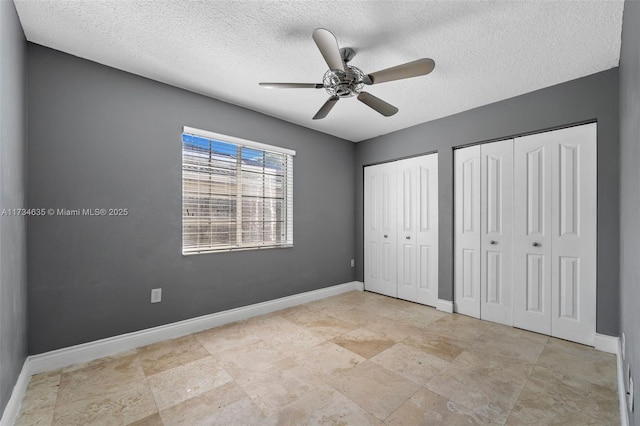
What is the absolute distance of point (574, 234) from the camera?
256cm

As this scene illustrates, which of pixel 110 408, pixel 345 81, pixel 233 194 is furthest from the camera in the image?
pixel 233 194

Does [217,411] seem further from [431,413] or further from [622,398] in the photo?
[622,398]

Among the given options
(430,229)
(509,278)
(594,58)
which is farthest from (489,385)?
(594,58)

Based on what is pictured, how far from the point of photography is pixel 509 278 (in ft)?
9.73

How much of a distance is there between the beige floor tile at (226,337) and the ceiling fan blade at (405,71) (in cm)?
247

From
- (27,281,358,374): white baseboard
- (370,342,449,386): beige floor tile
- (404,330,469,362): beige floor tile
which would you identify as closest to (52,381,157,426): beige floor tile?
(27,281,358,374): white baseboard

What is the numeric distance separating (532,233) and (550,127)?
1050 millimetres

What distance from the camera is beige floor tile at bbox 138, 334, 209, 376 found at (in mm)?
2146

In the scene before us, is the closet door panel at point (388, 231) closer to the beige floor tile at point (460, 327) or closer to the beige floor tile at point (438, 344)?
the beige floor tile at point (460, 327)

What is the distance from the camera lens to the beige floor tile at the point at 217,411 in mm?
1559

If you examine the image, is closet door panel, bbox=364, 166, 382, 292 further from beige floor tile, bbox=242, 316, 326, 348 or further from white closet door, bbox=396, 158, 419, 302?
beige floor tile, bbox=242, 316, 326, 348

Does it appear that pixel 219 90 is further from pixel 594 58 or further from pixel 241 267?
pixel 594 58

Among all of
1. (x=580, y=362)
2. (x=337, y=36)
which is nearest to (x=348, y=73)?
(x=337, y=36)

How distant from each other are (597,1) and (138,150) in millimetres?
3465
